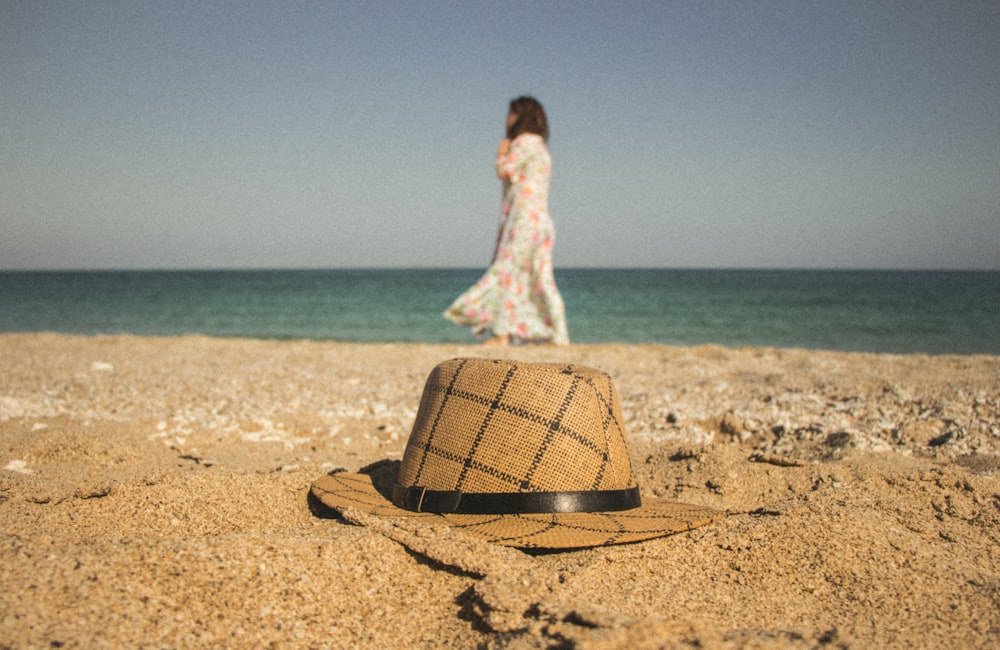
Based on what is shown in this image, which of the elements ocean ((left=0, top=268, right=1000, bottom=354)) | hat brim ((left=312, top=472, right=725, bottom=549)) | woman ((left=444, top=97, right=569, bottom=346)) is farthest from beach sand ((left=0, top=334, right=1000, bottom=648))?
ocean ((left=0, top=268, right=1000, bottom=354))

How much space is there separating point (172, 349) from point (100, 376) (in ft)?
8.41

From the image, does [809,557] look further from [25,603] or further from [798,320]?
[798,320]

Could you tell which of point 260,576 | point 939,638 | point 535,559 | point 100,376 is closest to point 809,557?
point 939,638

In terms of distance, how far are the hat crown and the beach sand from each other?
0.78ft

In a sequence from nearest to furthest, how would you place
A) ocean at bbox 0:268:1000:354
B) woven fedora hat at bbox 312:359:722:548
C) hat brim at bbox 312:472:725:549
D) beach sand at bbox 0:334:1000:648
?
beach sand at bbox 0:334:1000:648
hat brim at bbox 312:472:725:549
woven fedora hat at bbox 312:359:722:548
ocean at bbox 0:268:1000:354

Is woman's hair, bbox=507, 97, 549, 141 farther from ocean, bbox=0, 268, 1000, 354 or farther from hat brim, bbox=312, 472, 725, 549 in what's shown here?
hat brim, bbox=312, 472, 725, 549

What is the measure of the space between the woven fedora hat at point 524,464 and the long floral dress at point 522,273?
608cm

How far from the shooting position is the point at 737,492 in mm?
2725

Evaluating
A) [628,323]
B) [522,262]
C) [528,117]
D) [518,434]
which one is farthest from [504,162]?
[628,323]

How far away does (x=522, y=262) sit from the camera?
8.52 meters

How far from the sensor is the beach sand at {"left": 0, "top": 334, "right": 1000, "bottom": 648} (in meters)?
1.45

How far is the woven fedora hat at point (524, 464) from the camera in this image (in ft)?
6.47

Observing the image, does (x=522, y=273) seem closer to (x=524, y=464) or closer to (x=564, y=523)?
(x=524, y=464)

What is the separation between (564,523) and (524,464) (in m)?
0.21
